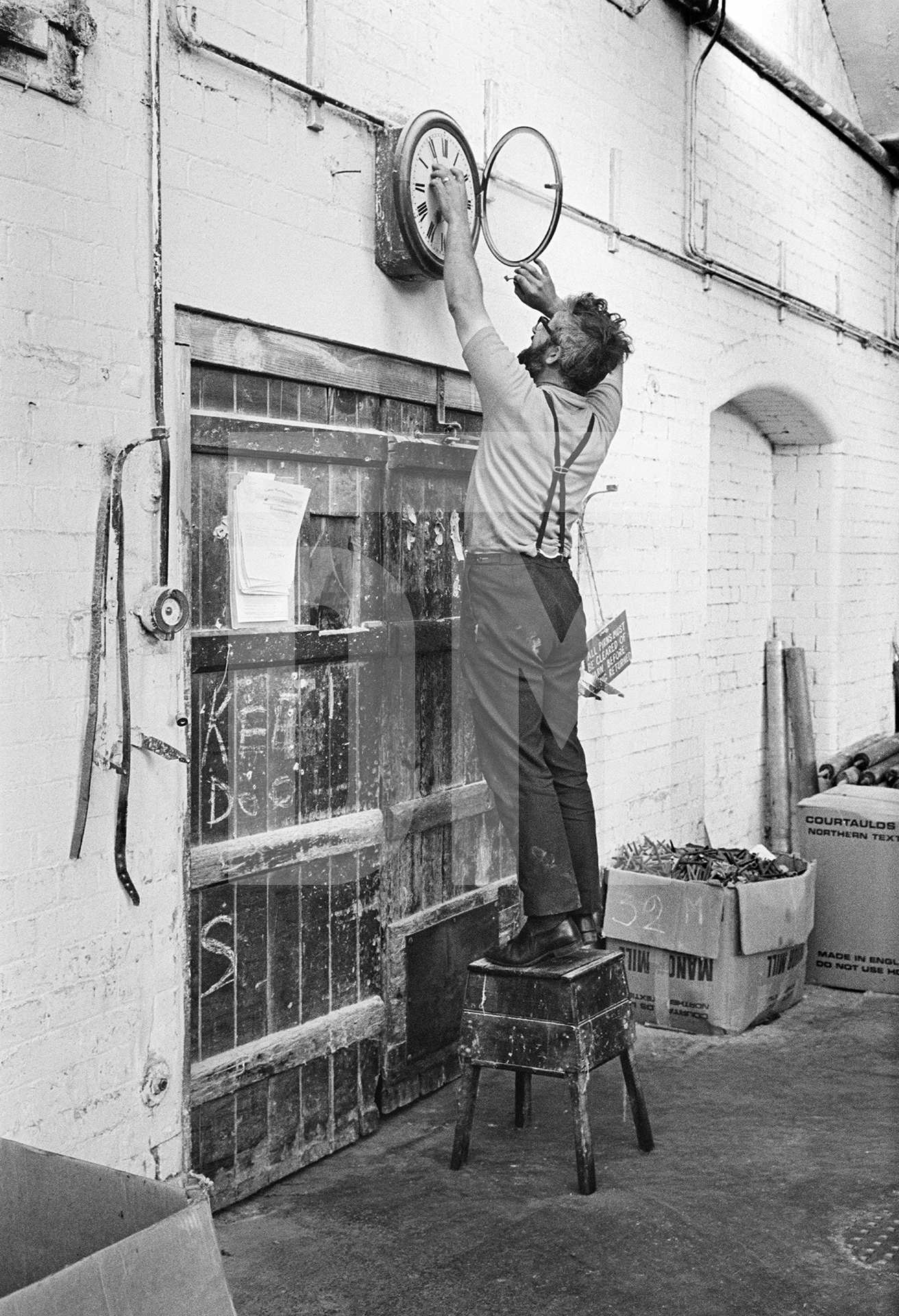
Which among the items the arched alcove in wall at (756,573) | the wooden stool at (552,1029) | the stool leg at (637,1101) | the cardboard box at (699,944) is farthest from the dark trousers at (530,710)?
the arched alcove in wall at (756,573)

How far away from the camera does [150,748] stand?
3.12m

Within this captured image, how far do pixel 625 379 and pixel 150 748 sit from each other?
2939 mm

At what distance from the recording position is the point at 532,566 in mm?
3898

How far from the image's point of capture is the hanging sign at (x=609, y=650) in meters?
5.12

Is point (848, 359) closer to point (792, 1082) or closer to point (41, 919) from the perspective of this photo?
point (792, 1082)

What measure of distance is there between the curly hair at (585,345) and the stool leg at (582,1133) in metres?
1.94

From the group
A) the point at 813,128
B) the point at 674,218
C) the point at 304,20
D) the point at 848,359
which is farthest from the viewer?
the point at 848,359

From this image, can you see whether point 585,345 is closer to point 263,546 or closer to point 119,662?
point 263,546

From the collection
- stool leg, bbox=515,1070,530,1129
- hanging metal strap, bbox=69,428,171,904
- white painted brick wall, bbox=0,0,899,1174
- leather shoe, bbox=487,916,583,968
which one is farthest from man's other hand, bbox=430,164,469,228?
stool leg, bbox=515,1070,530,1129

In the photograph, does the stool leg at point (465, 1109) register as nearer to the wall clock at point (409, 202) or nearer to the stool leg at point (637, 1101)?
the stool leg at point (637, 1101)

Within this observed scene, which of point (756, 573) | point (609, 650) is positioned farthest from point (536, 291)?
point (756, 573)

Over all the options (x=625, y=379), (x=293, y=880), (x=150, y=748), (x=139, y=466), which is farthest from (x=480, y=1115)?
(x=625, y=379)

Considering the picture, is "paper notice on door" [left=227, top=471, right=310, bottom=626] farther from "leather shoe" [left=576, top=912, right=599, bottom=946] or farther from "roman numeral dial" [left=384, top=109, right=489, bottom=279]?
"leather shoe" [left=576, top=912, right=599, bottom=946]

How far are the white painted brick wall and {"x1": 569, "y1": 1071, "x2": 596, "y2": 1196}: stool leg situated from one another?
1017mm
